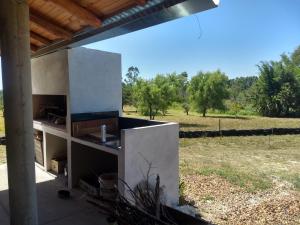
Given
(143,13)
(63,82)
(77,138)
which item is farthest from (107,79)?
(143,13)

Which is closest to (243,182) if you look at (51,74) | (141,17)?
(51,74)

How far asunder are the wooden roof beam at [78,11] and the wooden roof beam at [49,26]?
0.97 metres

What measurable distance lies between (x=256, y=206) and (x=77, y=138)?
13.1 feet

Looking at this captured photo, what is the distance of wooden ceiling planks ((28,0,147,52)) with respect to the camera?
3.80 m

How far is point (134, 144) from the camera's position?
395 cm

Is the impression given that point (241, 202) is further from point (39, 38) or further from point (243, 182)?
point (39, 38)

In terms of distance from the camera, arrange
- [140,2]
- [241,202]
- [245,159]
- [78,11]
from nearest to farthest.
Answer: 1. [140,2]
2. [78,11]
3. [241,202]
4. [245,159]

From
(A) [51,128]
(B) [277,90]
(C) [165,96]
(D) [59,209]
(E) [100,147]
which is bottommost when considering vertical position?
(D) [59,209]

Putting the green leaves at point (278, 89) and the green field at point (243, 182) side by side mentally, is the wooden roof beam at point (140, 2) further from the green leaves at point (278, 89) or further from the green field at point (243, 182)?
the green leaves at point (278, 89)

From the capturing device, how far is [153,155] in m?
4.26

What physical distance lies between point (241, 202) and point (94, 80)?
Answer: 4.09 metres

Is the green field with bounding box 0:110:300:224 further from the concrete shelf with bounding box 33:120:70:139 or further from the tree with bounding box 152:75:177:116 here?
the tree with bounding box 152:75:177:116

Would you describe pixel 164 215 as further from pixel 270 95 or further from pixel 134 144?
pixel 270 95

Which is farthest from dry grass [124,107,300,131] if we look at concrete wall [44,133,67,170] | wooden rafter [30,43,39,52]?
wooden rafter [30,43,39,52]
